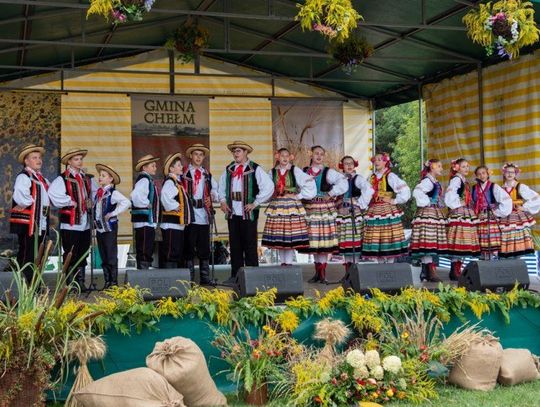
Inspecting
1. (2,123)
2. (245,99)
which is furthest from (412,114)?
(2,123)

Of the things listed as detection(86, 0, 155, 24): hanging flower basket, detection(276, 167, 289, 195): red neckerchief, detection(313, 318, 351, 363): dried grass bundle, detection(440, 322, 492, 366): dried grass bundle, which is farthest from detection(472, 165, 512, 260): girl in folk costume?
detection(86, 0, 155, 24): hanging flower basket

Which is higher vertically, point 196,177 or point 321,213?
point 196,177

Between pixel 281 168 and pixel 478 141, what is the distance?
286 cm

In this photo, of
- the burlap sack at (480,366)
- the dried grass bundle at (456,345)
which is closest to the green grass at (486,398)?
the burlap sack at (480,366)

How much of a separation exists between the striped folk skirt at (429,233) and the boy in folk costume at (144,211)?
2762 mm

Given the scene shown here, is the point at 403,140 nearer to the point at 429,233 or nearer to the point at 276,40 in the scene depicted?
the point at 276,40

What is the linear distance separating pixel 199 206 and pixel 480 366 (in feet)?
13.0

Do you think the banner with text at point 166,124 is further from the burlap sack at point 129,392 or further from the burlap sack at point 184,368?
the burlap sack at point 129,392

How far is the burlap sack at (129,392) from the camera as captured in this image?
341cm

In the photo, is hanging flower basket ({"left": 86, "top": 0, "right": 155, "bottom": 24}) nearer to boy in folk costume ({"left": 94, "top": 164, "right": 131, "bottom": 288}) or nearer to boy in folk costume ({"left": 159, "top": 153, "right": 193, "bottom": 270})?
boy in folk costume ({"left": 94, "top": 164, "right": 131, "bottom": 288})

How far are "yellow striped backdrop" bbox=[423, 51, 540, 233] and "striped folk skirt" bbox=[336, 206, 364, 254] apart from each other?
6.31 ft

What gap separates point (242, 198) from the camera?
24.5ft

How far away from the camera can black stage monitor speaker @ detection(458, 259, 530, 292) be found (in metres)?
5.10

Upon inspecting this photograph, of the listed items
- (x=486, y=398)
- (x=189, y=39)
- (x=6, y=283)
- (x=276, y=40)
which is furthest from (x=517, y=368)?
(x=276, y=40)
